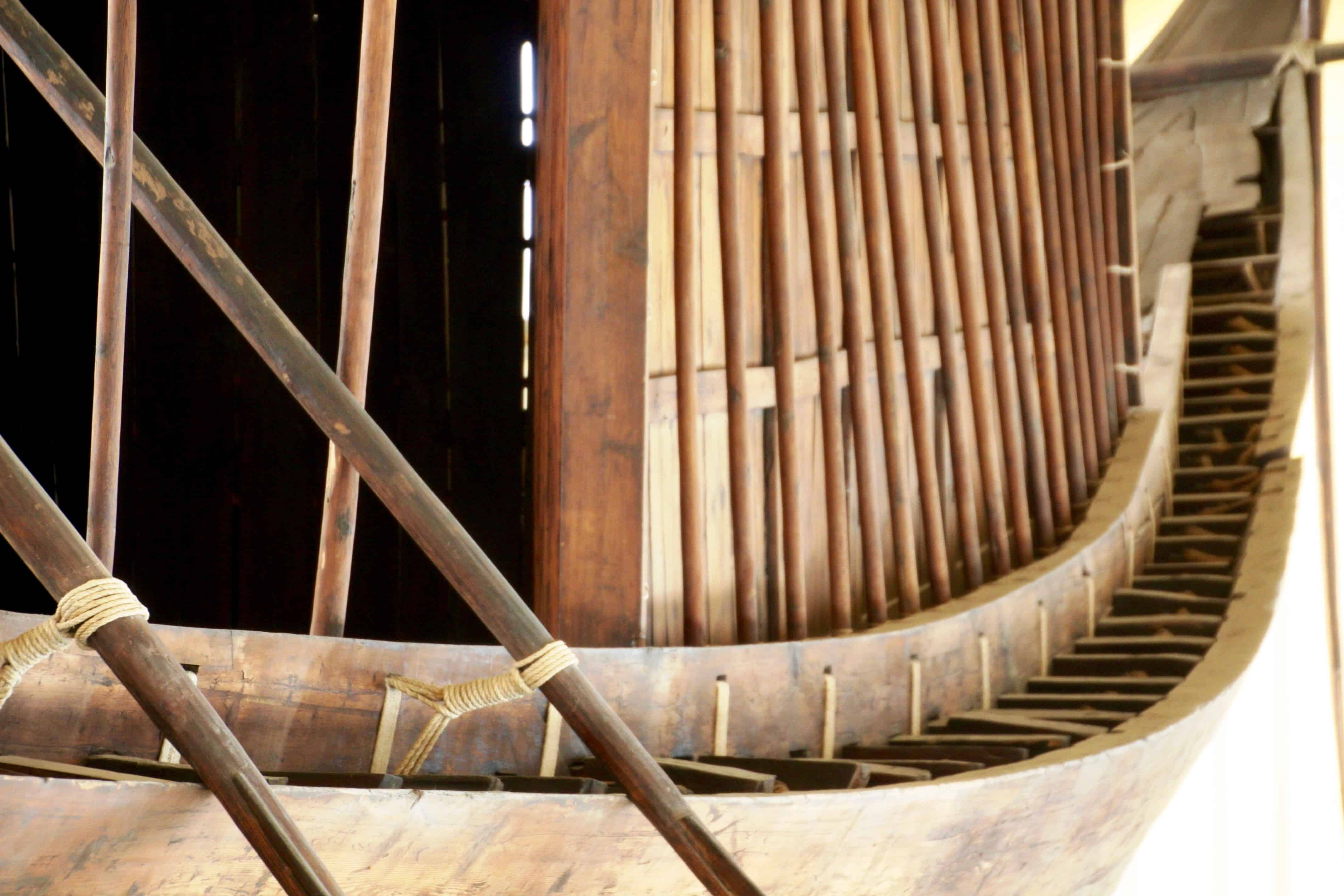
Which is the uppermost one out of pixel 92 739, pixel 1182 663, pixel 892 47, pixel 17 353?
pixel 892 47

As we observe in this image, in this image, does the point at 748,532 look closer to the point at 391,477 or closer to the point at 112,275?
the point at 391,477

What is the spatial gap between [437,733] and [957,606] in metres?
1.55

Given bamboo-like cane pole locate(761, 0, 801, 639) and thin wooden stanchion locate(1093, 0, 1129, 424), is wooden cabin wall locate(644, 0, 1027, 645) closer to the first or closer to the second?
bamboo-like cane pole locate(761, 0, 801, 639)

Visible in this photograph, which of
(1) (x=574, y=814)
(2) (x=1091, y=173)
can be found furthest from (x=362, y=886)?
(2) (x=1091, y=173)

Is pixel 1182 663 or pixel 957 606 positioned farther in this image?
pixel 1182 663

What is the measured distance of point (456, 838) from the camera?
1732 millimetres

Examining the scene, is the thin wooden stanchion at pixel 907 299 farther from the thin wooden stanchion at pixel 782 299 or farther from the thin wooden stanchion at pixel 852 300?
the thin wooden stanchion at pixel 782 299

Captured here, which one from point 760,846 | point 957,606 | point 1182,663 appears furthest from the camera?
point 1182,663

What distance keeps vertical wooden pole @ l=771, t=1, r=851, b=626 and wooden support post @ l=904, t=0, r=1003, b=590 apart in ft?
1.69

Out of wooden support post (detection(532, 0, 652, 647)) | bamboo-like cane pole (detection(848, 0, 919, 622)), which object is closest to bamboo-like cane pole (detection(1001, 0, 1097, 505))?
bamboo-like cane pole (detection(848, 0, 919, 622))

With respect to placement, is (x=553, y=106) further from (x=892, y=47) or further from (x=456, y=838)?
(x=456, y=838)

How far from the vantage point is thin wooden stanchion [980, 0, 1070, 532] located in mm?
3900

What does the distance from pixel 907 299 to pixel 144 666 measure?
2263 millimetres

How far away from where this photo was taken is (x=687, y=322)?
2645 mm
